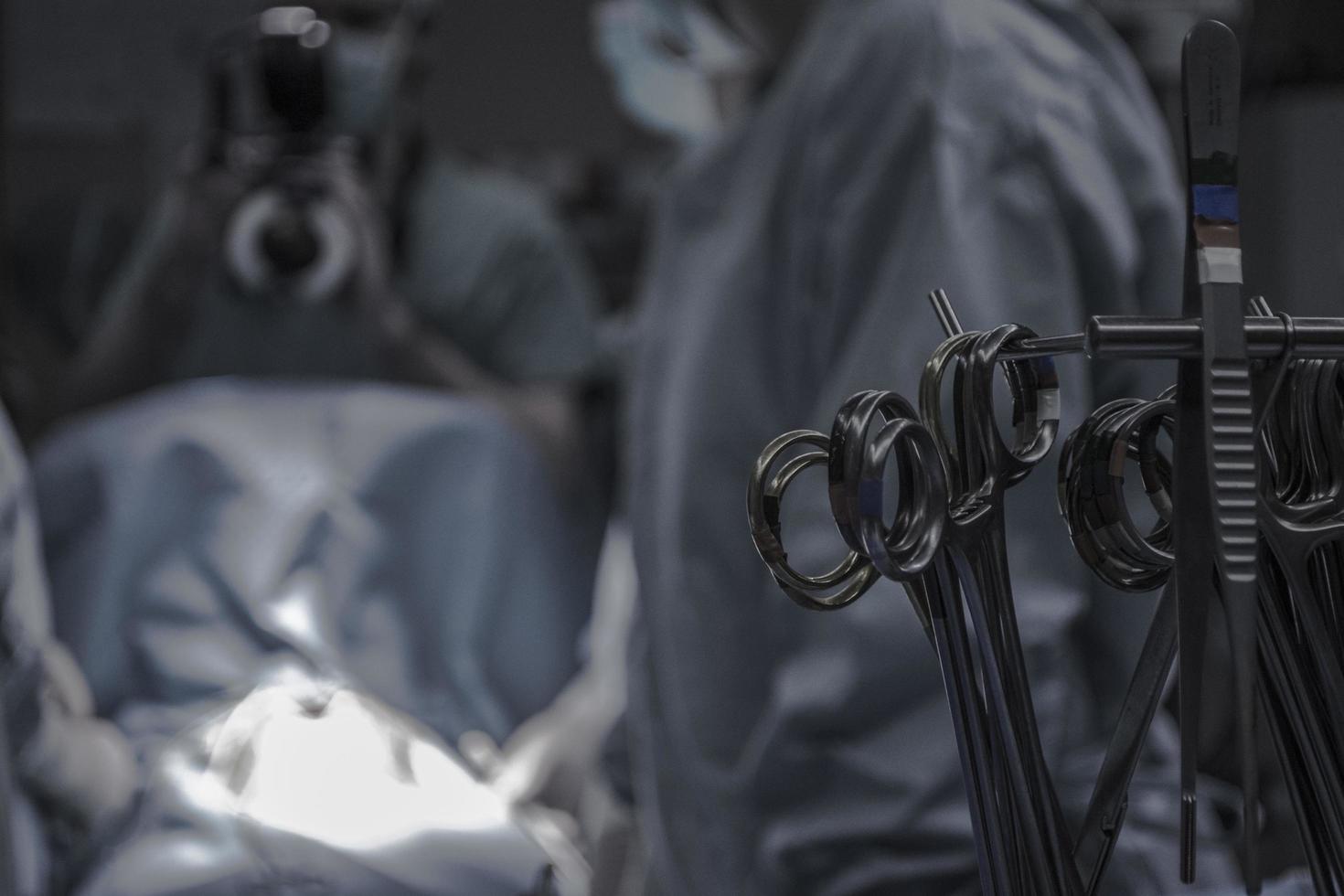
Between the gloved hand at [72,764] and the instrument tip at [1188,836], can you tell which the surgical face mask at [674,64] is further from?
the instrument tip at [1188,836]

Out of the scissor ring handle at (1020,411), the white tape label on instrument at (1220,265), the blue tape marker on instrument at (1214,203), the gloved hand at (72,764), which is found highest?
the blue tape marker on instrument at (1214,203)

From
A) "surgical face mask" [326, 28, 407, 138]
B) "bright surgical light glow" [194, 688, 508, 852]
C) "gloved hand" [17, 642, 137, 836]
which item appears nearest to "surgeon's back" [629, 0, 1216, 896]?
"bright surgical light glow" [194, 688, 508, 852]

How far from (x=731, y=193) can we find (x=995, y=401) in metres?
0.51

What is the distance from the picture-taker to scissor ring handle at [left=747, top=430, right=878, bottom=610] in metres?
0.27

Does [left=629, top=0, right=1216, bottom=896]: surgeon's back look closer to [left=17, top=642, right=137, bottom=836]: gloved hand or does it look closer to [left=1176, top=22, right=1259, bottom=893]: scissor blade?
[left=1176, top=22, right=1259, bottom=893]: scissor blade

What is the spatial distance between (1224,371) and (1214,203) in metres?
0.04

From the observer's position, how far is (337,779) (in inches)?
21.1

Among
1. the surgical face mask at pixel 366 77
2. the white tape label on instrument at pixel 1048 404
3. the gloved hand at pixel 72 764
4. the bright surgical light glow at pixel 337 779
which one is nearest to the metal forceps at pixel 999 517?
the white tape label on instrument at pixel 1048 404

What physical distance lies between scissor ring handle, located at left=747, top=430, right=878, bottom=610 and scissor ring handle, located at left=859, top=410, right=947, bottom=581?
0.01 meters

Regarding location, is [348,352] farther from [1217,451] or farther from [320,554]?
[1217,451]

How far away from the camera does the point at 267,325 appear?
1160 millimetres

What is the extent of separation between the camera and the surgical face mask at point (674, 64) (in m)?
0.87

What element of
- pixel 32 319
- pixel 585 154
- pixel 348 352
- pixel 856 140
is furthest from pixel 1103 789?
pixel 585 154

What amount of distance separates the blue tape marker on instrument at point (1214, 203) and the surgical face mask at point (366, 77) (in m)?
1.10
